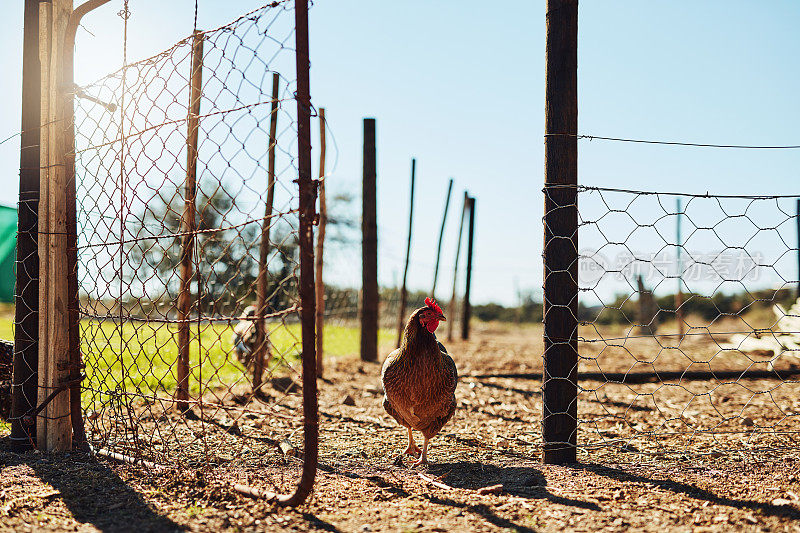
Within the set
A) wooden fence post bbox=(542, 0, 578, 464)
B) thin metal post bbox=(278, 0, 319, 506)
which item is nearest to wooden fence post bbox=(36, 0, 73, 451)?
thin metal post bbox=(278, 0, 319, 506)

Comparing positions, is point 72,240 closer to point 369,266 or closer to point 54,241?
point 54,241

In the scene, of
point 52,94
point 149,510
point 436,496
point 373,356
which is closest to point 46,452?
point 149,510

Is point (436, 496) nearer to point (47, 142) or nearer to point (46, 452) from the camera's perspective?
point (46, 452)

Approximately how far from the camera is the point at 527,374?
6.20 metres

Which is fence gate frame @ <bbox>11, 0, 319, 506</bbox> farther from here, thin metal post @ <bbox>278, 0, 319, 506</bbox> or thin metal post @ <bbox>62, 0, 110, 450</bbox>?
thin metal post @ <bbox>278, 0, 319, 506</bbox>

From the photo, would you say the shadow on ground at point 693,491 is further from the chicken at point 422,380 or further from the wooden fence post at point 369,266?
the wooden fence post at point 369,266

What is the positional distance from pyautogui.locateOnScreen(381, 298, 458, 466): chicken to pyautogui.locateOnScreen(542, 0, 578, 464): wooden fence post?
1.95ft

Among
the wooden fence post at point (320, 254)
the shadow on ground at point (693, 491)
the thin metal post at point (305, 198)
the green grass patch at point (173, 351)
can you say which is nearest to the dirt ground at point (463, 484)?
the shadow on ground at point (693, 491)

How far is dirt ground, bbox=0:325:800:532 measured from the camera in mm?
2303

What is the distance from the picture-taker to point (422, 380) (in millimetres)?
3305

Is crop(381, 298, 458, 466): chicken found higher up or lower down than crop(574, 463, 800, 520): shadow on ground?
higher up

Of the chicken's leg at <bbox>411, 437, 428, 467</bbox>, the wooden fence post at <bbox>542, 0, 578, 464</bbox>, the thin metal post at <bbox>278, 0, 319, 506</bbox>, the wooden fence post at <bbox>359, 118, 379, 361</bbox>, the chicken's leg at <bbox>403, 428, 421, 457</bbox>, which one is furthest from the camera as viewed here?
the wooden fence post at <bbox>359, 118, 379, 361</bbox>

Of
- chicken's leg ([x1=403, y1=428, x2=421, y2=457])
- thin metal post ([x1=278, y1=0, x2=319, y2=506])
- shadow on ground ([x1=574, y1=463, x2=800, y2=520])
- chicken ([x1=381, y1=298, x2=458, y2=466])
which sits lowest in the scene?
chicken's leg ([x1=403, y1=428, x2=421, y2=457])

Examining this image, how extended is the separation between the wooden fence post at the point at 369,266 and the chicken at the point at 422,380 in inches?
184
